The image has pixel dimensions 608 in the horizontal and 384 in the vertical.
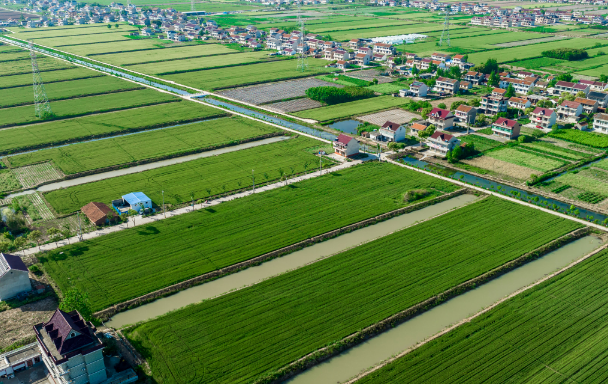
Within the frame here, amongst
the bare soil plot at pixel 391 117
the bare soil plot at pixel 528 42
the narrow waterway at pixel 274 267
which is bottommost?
the narrow waterway at pixel 274 267

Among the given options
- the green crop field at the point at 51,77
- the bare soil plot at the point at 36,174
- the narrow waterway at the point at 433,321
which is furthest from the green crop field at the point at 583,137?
the green crop field at the point at 51,77

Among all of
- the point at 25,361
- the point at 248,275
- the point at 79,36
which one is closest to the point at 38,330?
the point at 25,361

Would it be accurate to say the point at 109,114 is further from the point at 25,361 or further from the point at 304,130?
the point at 25,361

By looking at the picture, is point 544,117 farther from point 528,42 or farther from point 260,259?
point 528,42

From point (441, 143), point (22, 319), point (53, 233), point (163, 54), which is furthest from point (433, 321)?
point (163, 54)

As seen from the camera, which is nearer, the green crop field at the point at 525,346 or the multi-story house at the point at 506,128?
the green crop field at the point at 525,346

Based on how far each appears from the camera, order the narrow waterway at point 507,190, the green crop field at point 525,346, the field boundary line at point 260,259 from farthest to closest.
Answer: the narrow waterway at point 507,190 < the field boundary line at point 260,259 < the green crop field at point 525,346

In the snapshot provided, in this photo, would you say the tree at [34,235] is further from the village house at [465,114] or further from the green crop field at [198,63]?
the green crop field at [198,63]
